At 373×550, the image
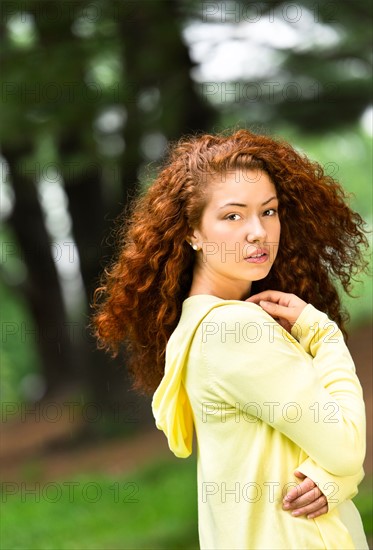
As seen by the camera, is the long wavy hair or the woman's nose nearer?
the woman's nose

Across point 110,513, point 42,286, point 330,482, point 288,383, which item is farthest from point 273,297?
point 42,286

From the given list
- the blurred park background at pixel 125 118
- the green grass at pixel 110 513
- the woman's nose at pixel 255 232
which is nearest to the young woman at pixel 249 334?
the woman's nose at pixel 255 232

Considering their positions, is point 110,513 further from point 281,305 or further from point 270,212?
point 270,212

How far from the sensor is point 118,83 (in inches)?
321

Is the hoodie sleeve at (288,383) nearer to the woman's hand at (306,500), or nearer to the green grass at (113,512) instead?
the woman's hand at (306,500)

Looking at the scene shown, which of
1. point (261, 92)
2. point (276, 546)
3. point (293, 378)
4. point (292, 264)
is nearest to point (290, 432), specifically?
point (293, 378)

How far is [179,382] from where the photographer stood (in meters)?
2.50

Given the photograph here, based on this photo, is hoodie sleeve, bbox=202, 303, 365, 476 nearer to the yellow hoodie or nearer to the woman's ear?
the yellow hoodie

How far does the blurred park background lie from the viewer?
7281mm

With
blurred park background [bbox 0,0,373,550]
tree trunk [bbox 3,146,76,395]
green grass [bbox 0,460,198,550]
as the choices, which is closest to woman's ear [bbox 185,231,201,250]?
blurred park background [bbox 0,0,373,550]

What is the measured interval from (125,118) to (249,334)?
6063mm

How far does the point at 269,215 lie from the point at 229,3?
5.22m

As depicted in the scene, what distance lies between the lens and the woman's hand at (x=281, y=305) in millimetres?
2539

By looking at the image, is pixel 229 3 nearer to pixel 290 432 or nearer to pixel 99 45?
pixel 99 45
